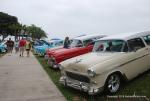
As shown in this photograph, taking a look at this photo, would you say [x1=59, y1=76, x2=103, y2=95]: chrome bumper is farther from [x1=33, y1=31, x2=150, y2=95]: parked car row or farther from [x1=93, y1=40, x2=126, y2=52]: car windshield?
[x1=93, y1=40, x2=126, y2=52]: car windshield

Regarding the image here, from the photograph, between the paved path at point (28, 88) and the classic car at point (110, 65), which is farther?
the paved path at point (28, 88)

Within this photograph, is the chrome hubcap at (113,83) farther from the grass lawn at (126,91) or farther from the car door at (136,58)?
the car door at (136,58)

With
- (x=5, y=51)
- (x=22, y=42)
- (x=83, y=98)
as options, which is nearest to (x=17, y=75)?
(x=83, y=98)

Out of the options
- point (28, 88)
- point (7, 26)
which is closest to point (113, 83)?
point (28, 88)

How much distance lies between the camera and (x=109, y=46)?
30.2 feet

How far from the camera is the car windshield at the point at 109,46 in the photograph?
8812mm

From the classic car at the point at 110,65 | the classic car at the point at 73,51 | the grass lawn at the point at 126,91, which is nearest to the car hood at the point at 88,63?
the classic car at the point at 110,65

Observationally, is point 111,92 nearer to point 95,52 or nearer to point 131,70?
point 131,70

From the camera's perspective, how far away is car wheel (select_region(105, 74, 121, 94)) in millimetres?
7648

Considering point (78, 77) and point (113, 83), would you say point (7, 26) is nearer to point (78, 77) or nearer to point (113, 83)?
A: point (78, 77)

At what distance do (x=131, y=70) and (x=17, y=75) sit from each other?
5641mm

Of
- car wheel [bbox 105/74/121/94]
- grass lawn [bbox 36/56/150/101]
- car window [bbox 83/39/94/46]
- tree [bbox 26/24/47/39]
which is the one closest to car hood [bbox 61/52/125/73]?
car wheel [bbox 105/74/121/94]

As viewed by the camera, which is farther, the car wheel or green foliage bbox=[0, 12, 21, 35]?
green foliage bbox=[0, 12, 21, 35]

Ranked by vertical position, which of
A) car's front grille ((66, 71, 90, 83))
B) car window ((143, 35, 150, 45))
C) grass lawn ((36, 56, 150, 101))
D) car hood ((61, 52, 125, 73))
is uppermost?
car window ((143, 35, 150, 45))
